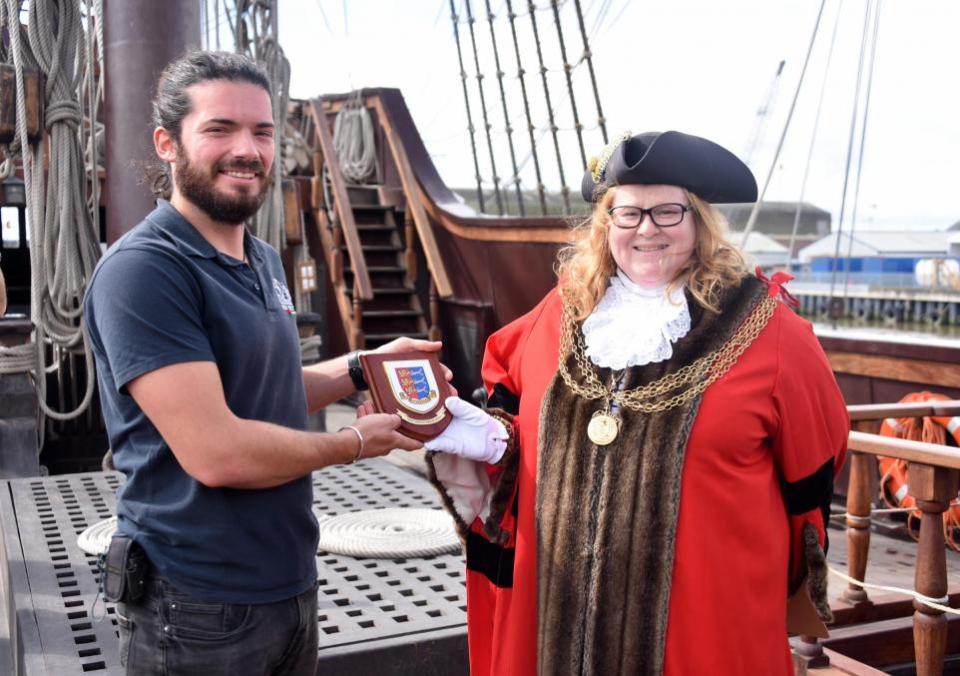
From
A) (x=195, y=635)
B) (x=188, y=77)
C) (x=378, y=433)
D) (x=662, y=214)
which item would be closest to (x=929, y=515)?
(x=662, y=214)

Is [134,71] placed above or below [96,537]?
above

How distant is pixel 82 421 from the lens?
17.2ft

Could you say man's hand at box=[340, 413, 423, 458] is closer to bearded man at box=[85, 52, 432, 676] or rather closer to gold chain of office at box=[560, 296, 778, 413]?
bearded man at box=[85, 52, 432, 676]

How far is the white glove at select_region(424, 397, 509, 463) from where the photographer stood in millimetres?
1969

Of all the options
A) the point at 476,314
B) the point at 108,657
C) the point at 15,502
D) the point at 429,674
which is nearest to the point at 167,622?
the point at 108,657

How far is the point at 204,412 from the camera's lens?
4.87ft

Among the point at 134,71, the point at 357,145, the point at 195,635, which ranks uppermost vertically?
the point at 357,145

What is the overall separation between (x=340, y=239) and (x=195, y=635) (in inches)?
289

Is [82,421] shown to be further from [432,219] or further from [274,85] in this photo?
[432,219]

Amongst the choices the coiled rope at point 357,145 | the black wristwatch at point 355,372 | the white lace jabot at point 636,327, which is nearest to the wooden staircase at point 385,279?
the coiled rope at point 357,145

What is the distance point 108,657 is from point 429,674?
68cm

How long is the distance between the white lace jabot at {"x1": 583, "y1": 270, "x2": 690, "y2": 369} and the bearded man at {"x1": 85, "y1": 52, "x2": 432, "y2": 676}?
555mm

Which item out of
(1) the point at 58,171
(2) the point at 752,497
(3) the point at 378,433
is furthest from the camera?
(1) the point at 58,171

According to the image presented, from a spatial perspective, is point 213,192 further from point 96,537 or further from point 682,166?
point 96,537
